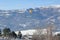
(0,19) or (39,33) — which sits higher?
(0,19)

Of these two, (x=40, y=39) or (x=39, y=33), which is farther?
(x=39, y=33)

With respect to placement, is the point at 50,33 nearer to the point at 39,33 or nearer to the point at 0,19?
the point at 39,33

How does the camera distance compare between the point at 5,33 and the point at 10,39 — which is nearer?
the point at 10,39

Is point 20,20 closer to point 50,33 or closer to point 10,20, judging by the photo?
point 10,20

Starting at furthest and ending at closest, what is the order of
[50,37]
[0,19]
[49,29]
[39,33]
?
[0,19] → [39,33] → [49,29] → [50,37]

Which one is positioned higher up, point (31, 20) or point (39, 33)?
point (31, 20)

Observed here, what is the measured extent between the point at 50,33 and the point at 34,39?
3.90 m

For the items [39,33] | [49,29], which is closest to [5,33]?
[39,33]

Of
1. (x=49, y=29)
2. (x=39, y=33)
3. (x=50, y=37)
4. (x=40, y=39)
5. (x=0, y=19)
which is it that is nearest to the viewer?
(x=50, y=37)

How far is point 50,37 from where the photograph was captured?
33.4 m

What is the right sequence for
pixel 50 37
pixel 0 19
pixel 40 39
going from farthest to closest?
pixel 0 19, pixel 40 39, pixel 50 37

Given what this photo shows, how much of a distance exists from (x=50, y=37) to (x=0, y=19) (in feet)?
532

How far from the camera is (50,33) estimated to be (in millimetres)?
35312

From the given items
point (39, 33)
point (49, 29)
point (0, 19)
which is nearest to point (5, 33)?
point (39, 33)
